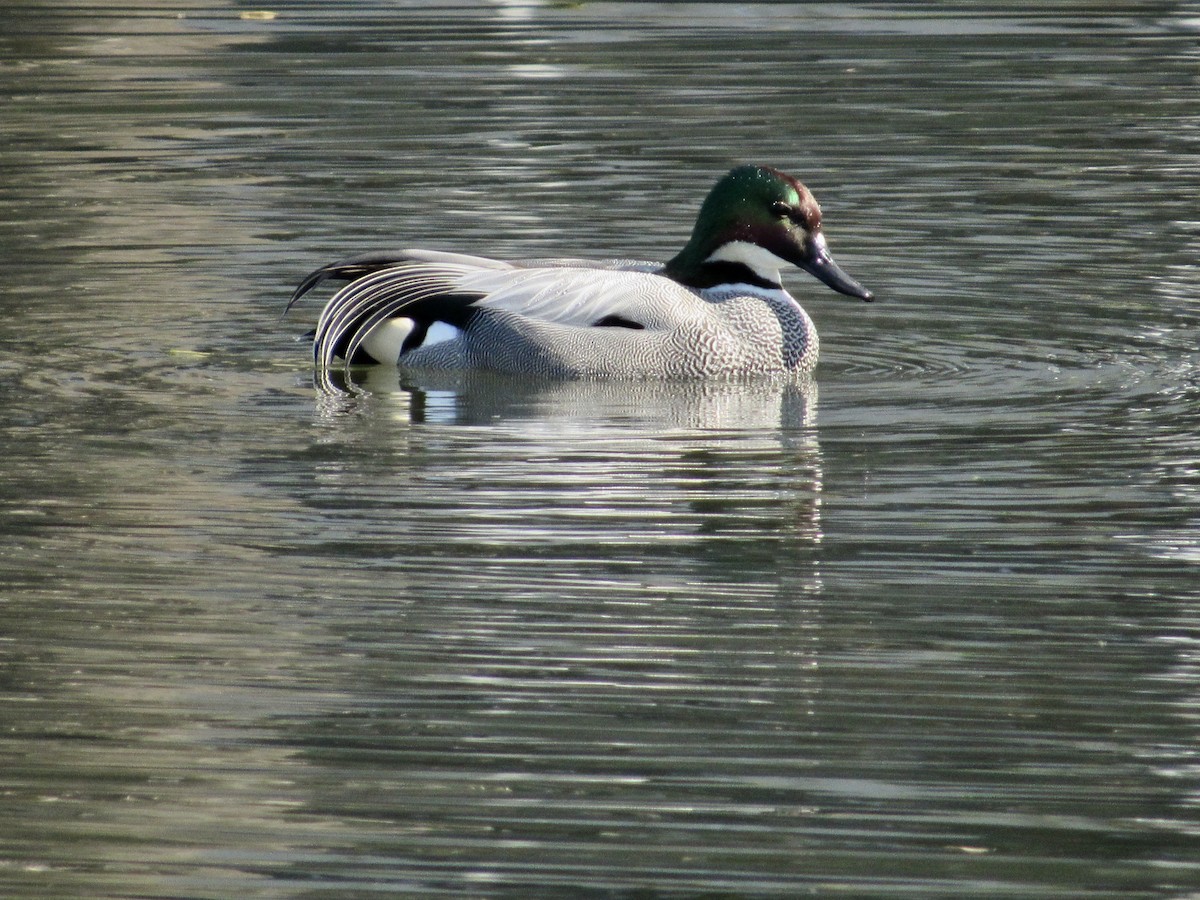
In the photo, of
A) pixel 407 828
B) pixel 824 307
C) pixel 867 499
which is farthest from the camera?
pixel 824 307

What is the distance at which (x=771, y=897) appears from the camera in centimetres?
493

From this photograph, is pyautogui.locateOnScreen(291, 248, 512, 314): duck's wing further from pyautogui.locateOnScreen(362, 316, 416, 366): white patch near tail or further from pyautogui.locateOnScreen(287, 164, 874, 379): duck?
pyautogui.locateOnScreen(362, 316, 416, 366): white patch near tail

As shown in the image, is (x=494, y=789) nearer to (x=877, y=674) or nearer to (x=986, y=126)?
(x=877, y=674)

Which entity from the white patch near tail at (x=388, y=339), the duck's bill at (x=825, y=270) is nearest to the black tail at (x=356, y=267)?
the white patch near tail at (x=388, y=339)

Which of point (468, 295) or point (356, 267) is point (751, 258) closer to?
point (468, 295)

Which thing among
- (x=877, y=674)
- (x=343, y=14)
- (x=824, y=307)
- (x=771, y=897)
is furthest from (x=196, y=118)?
(x=771, y=897)

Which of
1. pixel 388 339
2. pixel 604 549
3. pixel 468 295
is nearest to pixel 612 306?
pixel 468 295

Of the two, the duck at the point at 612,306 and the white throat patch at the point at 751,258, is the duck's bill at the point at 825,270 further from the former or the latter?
the white throat patch at the point at 751,258

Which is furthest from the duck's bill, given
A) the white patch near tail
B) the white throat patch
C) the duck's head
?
the white patch near tail

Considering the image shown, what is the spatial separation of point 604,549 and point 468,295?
354 centimetres

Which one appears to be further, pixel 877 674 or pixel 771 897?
pixel 877 674

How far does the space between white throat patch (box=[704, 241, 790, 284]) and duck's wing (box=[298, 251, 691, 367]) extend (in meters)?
0.34

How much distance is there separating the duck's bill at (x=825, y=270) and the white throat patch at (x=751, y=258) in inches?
4.9

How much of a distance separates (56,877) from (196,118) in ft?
43.3
